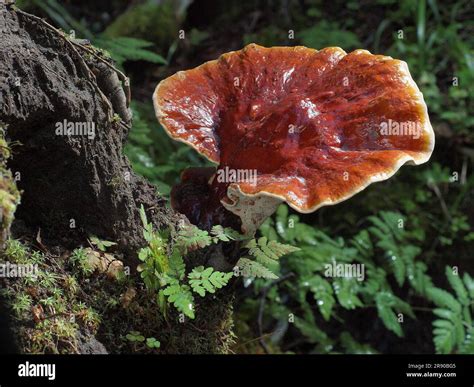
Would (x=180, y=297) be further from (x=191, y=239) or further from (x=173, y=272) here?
(x=191, y=239)

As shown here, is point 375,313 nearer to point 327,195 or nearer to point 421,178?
point 421,178

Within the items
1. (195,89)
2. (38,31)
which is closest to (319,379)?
(195,89)
